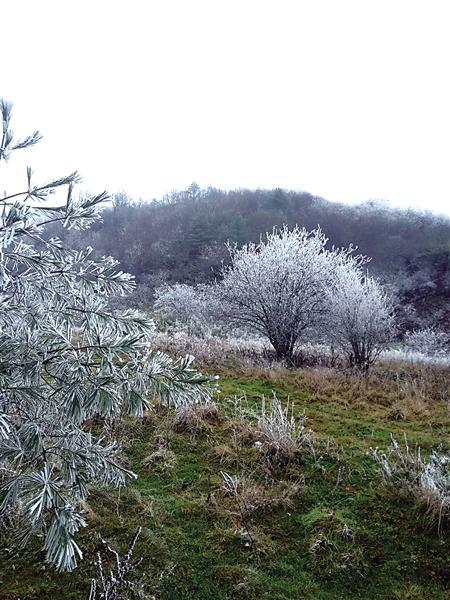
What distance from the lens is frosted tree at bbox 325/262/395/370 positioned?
10398 mm

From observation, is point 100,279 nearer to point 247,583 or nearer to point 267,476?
point 247,583

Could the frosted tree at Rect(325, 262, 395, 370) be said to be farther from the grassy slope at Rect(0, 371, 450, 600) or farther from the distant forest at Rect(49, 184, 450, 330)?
the distant forest at Rect(49, 184, 450, 330)

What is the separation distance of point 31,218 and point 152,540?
8.19 feet

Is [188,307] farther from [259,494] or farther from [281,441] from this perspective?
[259,494]

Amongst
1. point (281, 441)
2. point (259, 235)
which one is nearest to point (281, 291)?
point (281, 441)

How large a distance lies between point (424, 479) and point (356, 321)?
681 centimetres

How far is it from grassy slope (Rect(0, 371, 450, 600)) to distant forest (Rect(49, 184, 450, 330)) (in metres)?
23.3

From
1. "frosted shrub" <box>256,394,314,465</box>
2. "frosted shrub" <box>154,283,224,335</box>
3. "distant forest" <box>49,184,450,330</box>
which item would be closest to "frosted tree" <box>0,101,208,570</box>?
"frosted shrub" <box>256,394,314,465</box>

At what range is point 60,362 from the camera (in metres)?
2.26

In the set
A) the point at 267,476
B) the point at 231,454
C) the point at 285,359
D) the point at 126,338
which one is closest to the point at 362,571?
the point at 267,476

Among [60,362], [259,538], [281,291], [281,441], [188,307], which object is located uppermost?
[281,291]

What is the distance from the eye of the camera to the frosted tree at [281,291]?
34.7ft

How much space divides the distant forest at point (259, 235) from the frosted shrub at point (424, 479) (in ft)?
76.9

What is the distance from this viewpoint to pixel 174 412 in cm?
589
